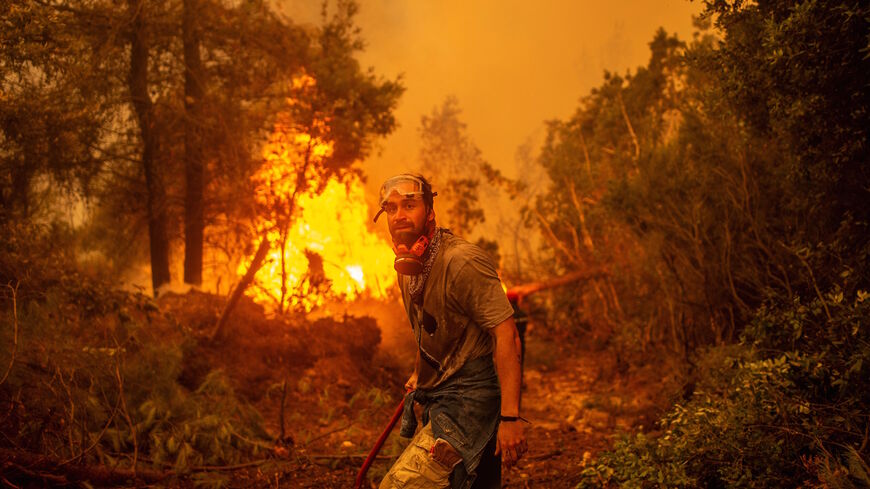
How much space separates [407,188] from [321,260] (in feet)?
25.7

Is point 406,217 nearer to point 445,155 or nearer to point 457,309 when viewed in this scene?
point 457,309

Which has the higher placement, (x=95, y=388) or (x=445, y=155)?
(x=445, y=155)

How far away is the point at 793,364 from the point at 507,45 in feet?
144

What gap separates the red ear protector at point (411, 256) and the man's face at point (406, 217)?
36mm

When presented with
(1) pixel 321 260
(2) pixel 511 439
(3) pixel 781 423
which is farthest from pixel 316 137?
(2) pixel 511 439

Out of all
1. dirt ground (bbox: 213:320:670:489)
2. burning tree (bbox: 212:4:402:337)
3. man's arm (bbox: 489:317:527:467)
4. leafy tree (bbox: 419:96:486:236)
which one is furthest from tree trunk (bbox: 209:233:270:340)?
leafy tree (bbox: 419:96:486:236)

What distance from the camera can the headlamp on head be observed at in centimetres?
291

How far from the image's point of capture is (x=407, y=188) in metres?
2.92

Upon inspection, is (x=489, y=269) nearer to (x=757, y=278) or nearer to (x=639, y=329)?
(x=757, y=278)

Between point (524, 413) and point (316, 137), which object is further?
point (316, 137)

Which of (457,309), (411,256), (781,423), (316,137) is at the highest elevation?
(316,137)

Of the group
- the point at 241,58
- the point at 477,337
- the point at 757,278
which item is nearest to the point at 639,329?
the point at 757,278

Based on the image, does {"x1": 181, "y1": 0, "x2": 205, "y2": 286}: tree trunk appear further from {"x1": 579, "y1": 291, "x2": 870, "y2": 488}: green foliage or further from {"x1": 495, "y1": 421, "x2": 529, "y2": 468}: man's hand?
{"x1": 495, "y1": 421, "x2": 529, "y2": 468}: man's hand

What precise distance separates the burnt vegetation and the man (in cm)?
194
